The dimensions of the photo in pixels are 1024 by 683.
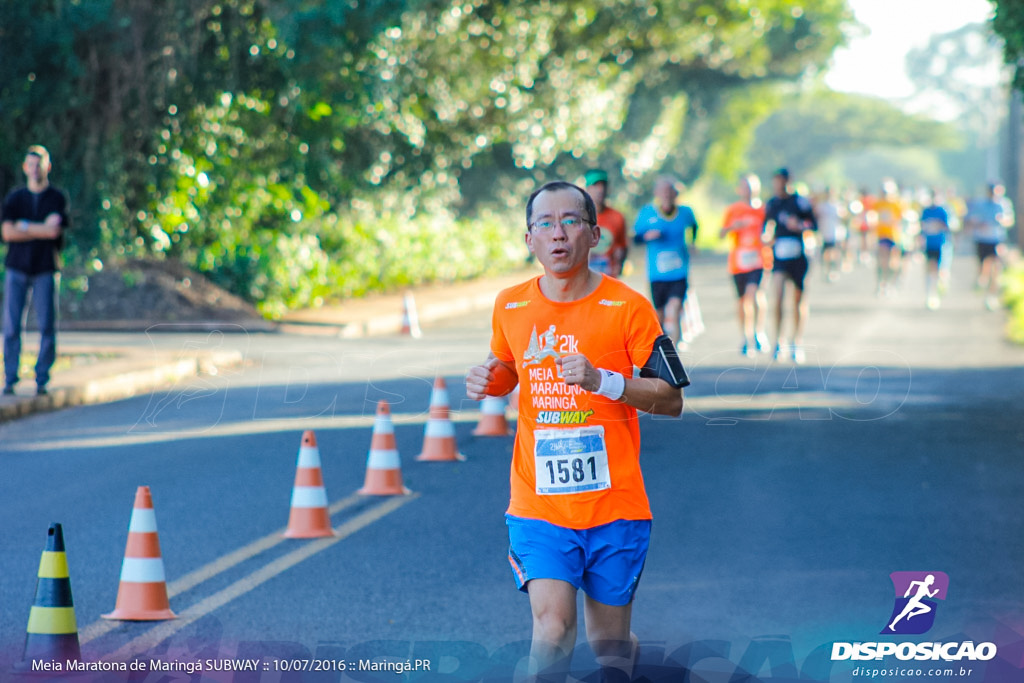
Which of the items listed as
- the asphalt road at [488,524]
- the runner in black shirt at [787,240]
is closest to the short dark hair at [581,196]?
the asphalt road at [488,524]

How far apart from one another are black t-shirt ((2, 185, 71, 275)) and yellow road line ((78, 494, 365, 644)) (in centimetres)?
535

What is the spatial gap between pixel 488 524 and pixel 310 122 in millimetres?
19769

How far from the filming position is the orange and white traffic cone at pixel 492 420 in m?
12.0

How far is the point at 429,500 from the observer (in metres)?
9.19

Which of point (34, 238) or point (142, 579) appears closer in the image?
point (142, 579)

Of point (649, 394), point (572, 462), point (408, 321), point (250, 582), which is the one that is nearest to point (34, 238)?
point (250, 582)

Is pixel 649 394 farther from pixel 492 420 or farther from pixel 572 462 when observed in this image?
pixel 492 420

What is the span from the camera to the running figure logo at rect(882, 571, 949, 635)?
20.6 ft

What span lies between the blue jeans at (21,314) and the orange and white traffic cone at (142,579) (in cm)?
661

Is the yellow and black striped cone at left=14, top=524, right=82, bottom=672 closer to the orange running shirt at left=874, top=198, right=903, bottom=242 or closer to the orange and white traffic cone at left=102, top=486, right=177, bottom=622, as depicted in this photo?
the orange and white traffic cone at left=102, top=486, right=177, bottom=622

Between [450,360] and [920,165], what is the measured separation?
18452 cm

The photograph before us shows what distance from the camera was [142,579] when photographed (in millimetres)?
6352

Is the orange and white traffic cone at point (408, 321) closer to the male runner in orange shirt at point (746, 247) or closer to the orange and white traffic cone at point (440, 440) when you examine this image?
the male runner in orange shirt at point (746, 247)

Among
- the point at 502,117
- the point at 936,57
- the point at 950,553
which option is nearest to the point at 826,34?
the point at 502,117
